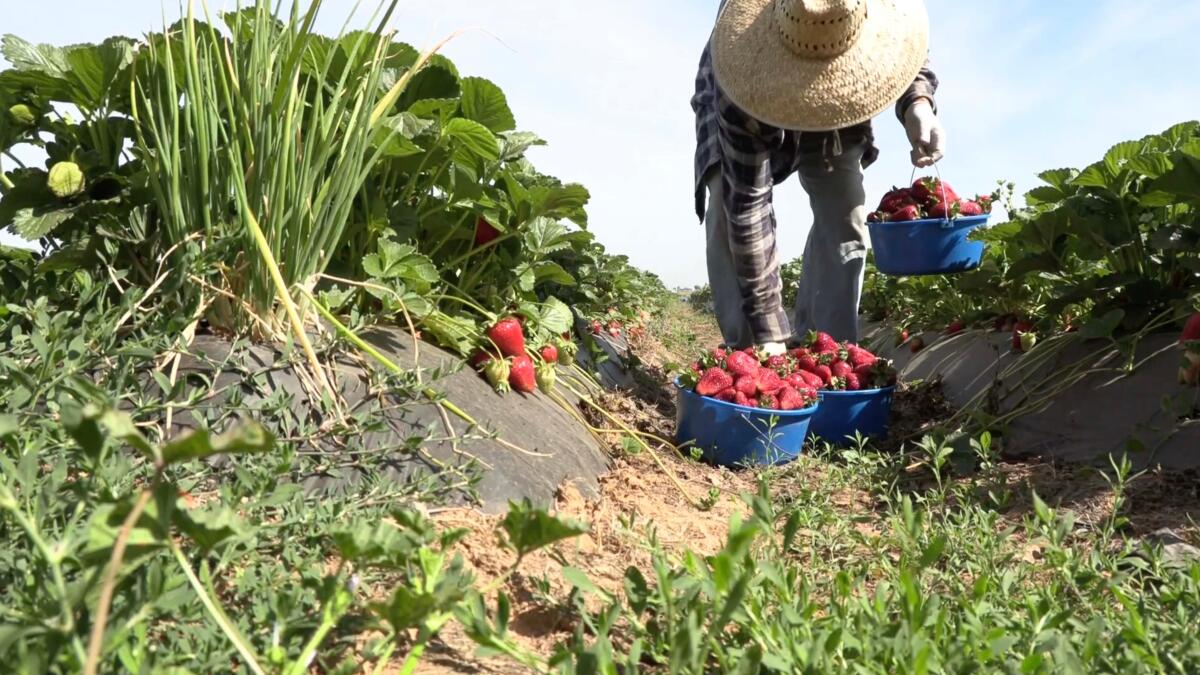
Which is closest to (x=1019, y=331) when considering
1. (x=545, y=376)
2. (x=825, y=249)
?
(x=825, y=249)

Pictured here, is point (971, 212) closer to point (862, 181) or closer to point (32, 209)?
point (862, 181)

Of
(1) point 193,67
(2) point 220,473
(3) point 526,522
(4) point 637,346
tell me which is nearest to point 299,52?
(1) point 193,67

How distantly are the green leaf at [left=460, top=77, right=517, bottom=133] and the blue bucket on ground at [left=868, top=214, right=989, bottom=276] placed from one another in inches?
75.6

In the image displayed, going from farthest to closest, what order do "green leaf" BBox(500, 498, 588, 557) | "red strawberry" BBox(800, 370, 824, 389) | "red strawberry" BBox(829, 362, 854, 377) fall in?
"red strawberry" BBox(829, 362, 854, 377)
"red strawberry" BBox(800, 370, 824, 389)
"green leaf" BBox(500, 498, 588, 557)

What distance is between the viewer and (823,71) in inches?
139

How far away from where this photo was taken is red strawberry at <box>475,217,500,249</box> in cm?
313

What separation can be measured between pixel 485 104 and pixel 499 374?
2.78 ft

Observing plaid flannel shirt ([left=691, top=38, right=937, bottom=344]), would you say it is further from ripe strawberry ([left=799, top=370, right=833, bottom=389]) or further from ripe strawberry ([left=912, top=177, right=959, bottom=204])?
ripe strawberry ([left=799, top=370, right=833, bottom=389])

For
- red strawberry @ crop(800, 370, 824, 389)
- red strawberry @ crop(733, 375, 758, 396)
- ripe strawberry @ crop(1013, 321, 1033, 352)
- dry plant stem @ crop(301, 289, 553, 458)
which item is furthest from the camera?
ripe strawberry @ crop(1013, 321, 1033, 352)

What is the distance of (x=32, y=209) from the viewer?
2.27 m

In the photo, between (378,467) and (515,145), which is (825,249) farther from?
(378,467)

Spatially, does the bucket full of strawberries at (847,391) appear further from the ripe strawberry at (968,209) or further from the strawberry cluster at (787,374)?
the ripe strawberry at (968,209)

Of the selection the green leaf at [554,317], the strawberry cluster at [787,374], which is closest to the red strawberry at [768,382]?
the strawberry cluster at [787,374]

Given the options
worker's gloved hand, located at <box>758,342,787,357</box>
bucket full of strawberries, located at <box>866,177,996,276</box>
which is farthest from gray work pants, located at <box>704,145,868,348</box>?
worker's gloved hand, located at <box>758,342,787,357</box>
